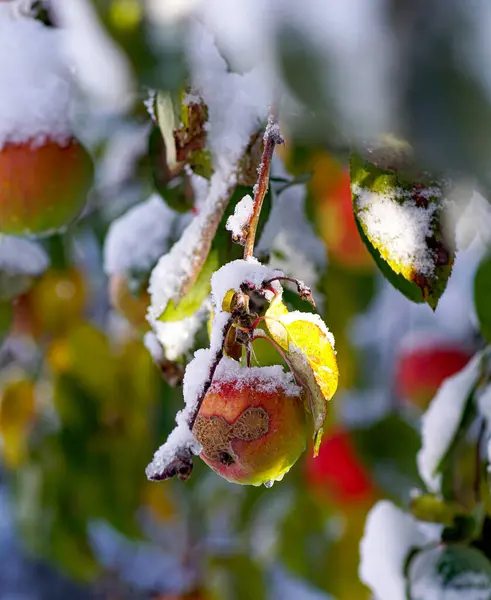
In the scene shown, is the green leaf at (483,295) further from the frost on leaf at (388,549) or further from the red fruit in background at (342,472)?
the red fruit in background at (342,472)

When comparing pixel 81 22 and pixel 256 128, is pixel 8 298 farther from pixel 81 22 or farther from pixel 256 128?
pixel 256 128

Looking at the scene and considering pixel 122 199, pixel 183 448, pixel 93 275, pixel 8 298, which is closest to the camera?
pixel 183 448

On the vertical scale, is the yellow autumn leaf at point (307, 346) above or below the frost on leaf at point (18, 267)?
above

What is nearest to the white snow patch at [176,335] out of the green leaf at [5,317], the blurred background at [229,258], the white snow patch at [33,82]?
the blurred background at [229,258]

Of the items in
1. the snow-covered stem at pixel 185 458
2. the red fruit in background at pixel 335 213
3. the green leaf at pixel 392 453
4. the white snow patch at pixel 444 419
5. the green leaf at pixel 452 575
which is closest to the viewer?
the snow-covered stem at pixel 185 458

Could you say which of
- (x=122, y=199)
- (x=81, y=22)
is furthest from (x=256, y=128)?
(x=122, y=199)
